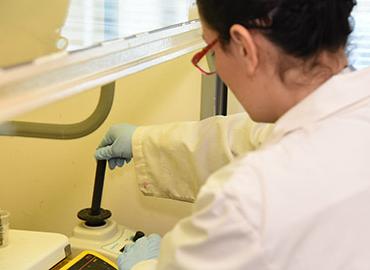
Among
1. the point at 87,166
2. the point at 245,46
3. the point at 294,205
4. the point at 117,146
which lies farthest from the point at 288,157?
the point at 87,166

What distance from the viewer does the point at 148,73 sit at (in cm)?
180

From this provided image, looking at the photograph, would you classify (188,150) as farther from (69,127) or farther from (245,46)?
(245,46)

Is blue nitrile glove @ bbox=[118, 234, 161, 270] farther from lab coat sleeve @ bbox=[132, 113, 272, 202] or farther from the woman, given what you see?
the woman

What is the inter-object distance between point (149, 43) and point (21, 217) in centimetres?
122

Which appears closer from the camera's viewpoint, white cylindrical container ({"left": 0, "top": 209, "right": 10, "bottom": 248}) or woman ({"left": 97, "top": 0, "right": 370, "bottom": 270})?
woman ({"left": 97, "top": 0, "right": 370, "bottom": 270})

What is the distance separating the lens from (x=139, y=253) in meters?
1.31

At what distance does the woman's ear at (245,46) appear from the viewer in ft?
2.71

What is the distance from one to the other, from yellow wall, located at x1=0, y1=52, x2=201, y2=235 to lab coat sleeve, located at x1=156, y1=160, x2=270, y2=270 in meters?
1.02

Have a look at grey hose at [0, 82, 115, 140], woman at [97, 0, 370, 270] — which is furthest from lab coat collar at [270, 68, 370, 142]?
grey hose at [0, 82, 115, 140]

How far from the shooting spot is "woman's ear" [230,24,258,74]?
83 centimetres

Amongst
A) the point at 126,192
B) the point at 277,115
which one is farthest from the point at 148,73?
the point at 277,115

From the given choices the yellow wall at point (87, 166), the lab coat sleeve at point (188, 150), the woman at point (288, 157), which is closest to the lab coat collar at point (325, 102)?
the woman at point (288, 157)

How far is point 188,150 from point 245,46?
1.88 ft

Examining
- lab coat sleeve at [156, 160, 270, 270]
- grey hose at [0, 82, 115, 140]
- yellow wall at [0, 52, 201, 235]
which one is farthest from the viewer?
yellow wall at [0, 52, 201, 235]
